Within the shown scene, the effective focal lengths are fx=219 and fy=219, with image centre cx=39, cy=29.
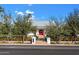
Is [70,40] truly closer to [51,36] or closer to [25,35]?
[51,36]

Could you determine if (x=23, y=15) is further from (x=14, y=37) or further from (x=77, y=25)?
(x=77, y=25)

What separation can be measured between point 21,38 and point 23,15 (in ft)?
6.34

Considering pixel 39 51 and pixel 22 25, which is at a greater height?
pixel 22 25

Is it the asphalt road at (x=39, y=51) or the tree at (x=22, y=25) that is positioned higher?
the tree at (x=22, y=25)

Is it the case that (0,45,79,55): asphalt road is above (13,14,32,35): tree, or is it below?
below

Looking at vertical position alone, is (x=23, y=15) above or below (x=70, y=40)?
above

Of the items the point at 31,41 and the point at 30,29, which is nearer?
the point at 31,41

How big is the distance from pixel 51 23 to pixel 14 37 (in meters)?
3.27

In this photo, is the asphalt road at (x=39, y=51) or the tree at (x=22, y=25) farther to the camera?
the tree at (x=22, y=25)

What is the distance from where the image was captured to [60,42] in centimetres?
1719

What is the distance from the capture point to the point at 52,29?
1761 centimetres

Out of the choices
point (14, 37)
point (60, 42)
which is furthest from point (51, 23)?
point (14, 37)

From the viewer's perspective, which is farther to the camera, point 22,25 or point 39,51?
point 22,25

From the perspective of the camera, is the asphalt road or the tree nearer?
the asphalt road
